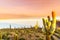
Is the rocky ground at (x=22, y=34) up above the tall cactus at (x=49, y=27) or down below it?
below

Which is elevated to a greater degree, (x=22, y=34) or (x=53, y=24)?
(x=53, y=24)

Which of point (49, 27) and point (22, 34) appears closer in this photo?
point (49, 27)

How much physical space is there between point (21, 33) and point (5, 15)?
29 centimetres

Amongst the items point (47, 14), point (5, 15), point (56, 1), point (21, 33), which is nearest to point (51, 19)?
point (47, 14)

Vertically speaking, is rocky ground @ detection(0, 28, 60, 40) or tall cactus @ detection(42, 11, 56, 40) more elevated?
tall cactus @ detection(42, 11, 56, 40)

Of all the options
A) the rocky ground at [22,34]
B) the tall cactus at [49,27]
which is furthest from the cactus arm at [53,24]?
the rocky ground at [22,34]

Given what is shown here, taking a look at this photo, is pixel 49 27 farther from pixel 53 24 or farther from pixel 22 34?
pixel 22 34

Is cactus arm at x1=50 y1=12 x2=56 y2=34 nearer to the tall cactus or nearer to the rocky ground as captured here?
the tall cactus

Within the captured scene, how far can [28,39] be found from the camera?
2229 millimetres

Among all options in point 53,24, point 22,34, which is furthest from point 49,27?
point 22,34

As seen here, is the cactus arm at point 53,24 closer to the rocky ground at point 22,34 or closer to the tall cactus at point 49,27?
the tall cactus at point 49,27

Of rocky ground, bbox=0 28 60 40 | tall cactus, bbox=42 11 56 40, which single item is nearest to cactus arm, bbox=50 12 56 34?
tall cactus, bbox=42 11 56 40

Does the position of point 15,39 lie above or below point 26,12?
below

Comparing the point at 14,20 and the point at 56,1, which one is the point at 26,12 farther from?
the point at 56,1
